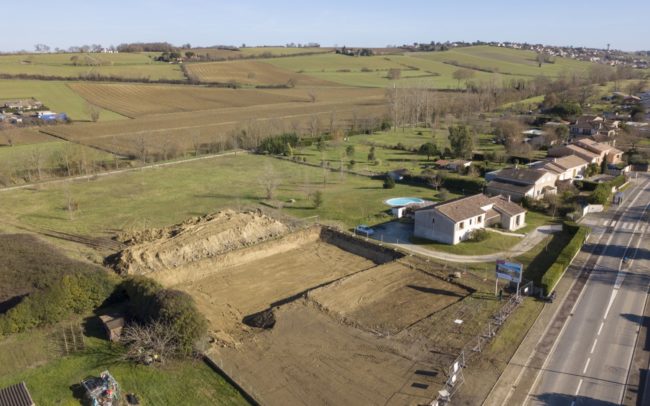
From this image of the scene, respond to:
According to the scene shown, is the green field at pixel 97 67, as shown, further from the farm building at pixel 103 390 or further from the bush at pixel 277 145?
the farm building at pixel 103 390

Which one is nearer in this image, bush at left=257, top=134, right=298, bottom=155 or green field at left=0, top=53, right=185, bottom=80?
bush at left=257, top=134, right=298, bottom=155

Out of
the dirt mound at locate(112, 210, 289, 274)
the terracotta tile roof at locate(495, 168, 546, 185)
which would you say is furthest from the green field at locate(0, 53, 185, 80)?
the terracotta tile roof at locate(495, 168, 546, 185)

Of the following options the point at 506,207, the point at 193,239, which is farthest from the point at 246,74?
the point at 506,207

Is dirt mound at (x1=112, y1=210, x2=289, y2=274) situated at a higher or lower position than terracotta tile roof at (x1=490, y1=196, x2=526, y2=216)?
lower

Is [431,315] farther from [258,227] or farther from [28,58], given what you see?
[28,58]

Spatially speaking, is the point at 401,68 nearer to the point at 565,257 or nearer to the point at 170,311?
the point at 565,257

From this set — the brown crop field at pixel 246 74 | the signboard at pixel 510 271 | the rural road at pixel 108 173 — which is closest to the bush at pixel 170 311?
the signboard at pixel 510 271

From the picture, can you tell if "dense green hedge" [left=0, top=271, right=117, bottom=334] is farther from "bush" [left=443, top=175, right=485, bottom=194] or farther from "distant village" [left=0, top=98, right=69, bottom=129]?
"distant village" [left=0, top=98, right=69, bottom=129]
